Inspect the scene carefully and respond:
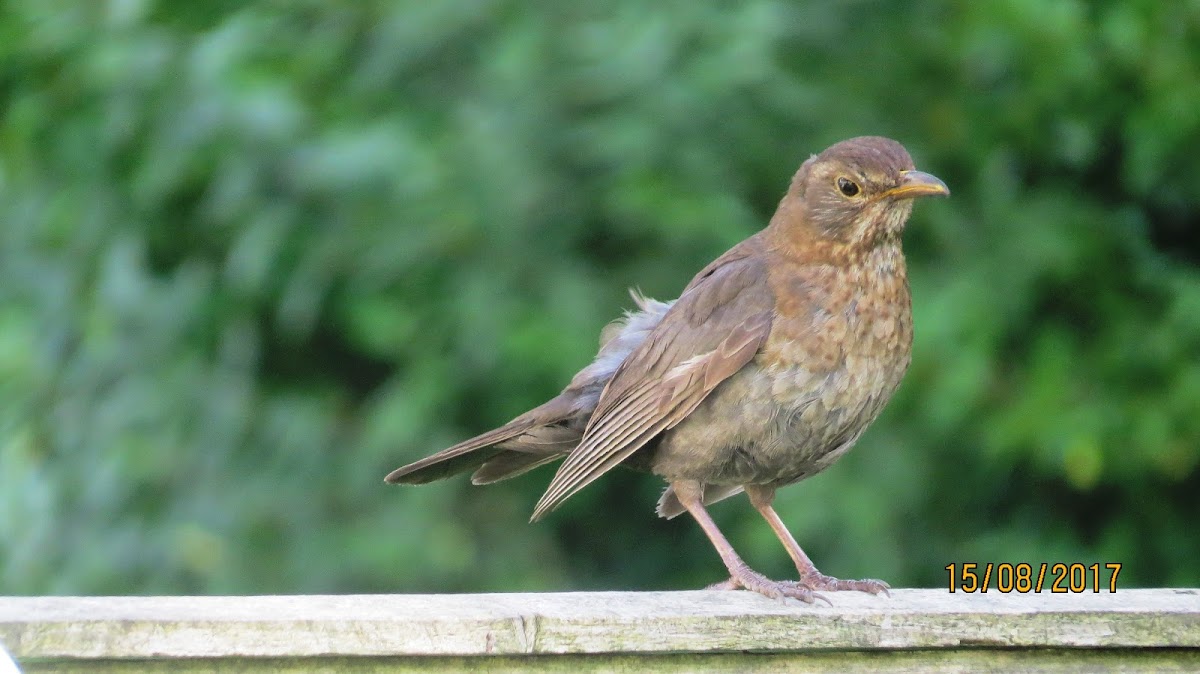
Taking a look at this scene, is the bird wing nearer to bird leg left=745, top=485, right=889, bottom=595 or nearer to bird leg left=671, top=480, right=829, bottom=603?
bird leg left=671, top=480, right=829, bottom=603

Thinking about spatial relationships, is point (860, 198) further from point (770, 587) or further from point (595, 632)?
point (595, 632)

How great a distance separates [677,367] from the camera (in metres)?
3.13

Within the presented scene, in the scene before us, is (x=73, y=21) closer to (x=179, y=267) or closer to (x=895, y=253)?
(x=179, y=267)

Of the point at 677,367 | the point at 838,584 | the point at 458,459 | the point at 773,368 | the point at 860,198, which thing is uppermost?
the point at 860,198

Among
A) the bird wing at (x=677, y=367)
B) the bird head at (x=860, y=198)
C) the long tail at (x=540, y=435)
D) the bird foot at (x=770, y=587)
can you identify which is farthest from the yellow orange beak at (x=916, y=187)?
the bird foot at (x=770, y=587)

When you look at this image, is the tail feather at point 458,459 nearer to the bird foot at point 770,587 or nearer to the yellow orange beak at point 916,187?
the bird foot at point 770,587

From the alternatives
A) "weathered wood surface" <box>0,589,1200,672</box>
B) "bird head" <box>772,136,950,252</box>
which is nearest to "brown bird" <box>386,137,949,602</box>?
"bird head" <box>772,136,950,252</box>

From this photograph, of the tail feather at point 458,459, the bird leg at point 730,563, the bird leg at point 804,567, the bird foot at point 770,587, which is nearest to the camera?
the bird foot at point 770,587

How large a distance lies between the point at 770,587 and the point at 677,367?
505 mm

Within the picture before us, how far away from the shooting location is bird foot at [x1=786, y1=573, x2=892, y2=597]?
9.34ft

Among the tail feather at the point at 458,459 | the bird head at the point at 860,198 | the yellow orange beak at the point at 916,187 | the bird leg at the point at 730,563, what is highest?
the yellow orange beak at the point at 916,187

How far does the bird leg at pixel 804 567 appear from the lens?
2.94 m

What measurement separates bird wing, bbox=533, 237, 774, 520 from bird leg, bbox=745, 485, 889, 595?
1.27 feet

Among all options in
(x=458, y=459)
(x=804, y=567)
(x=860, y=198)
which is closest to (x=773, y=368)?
(x=860, y=198)
